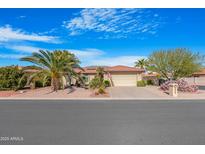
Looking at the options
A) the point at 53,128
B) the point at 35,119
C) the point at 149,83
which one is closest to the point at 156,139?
the point at 53,128

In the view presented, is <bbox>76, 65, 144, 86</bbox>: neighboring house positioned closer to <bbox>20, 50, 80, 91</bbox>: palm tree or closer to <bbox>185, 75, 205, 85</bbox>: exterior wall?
<bbox>20, 50, 80, 91</bbox>: palm tree

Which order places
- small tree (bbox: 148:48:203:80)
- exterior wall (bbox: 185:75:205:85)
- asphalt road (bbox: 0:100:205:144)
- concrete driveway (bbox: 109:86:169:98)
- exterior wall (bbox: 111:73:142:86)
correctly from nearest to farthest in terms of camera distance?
1. asphalt road (bbox: 0:100:205:144)
2. concrete driveway (bbox: 109:86:169:98)
3. small tree (bbox: 148:48:203:80)
4. exterior wall (bbox: 111:73:142:86)
5. exterior wall (bbox: 185:75:205:85)

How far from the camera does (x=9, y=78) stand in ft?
85.0

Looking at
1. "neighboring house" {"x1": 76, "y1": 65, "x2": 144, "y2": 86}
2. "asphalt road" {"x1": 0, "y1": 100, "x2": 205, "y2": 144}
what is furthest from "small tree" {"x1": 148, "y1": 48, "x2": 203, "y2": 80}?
"asphalt road" {"x1": 0, "y1": 100, "x2": 205, "y2": 144}

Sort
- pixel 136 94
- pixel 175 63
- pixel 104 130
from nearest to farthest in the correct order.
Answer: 1. pixel 104 130
2. pixel 136 94
3. pixel 175 63

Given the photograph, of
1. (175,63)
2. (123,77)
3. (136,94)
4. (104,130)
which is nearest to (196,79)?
(175,63)

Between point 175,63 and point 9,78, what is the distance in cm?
2357

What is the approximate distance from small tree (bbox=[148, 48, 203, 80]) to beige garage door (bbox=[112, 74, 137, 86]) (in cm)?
345

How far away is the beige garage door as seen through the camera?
38.2 meters

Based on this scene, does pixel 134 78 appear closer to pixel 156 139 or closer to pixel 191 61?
pixel 191 61

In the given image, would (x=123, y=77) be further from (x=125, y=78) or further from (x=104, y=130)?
(x=104, y=130)

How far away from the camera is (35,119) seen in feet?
31.9

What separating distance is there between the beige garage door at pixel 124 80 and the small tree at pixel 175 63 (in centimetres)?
345

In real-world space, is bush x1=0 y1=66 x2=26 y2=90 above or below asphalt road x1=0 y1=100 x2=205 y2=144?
above
